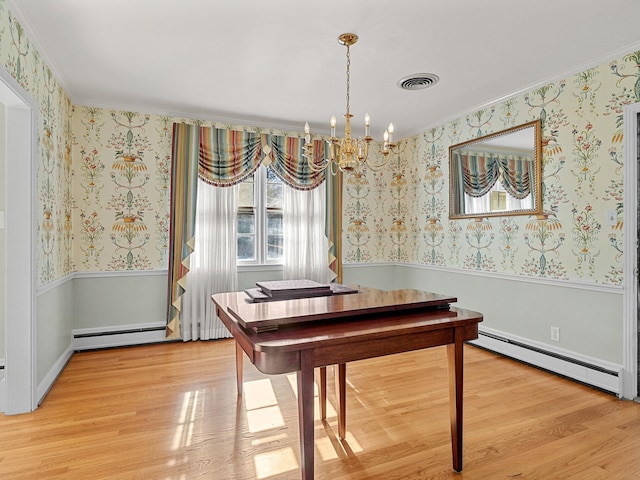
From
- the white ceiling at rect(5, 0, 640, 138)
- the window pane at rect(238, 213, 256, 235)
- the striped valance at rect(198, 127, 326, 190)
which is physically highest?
the white ceiling at rect(5, 0, 640, 138)

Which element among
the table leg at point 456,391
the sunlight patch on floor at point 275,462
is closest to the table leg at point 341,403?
the sunlight patch on floor at point 275,462

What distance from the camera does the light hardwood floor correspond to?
182cm

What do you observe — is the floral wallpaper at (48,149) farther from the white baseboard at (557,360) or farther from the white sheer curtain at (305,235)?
the white baseboard at (557,360)

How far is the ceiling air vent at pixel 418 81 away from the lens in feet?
9.84

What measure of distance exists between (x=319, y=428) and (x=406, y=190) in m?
3.32

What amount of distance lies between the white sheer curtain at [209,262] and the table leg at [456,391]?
2.75m

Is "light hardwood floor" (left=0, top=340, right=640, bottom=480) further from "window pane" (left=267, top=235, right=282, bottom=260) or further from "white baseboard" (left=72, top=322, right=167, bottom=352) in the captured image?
"window pane" (left=267, top=235, right=282, bottom=260)

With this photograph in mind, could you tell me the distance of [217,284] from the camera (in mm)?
3986

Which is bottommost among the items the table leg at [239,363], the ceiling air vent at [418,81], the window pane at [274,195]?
the table leg at [239,363]

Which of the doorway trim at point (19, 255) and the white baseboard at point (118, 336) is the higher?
the doorway trim at point (19, 255)

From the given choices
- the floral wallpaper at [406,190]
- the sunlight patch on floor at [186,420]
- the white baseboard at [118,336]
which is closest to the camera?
the sunlight patch on floor at [186,420]

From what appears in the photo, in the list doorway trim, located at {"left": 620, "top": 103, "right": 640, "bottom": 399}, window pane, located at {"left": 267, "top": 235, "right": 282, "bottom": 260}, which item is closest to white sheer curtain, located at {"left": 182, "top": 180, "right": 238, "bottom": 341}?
window pane, located at {"left": 267, "top": 235, "right": 282, "bottom": 260}

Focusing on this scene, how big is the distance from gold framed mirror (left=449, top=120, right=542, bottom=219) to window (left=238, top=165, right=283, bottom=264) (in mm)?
1954

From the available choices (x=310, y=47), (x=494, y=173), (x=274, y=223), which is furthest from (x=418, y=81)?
(x=274, y=223)
